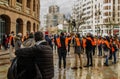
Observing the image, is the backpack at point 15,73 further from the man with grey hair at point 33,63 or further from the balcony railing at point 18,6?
the balcony railing at point 18,6

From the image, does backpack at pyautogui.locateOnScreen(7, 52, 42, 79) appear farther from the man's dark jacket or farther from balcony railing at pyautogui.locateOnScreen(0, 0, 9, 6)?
balcony railing at pyautogui.locateOnScreen(0, 0, 9, 6)

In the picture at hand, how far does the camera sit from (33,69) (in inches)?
237

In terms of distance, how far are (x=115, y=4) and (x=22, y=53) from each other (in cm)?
11396

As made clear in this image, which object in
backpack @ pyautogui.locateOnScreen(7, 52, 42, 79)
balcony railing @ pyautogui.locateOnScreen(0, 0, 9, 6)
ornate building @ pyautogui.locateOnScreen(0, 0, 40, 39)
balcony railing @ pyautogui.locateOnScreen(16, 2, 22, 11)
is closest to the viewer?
backpack @ pyautogui.locateOnScreen(7, 52, 42, 79)

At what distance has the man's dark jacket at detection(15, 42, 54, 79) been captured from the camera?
19.5ft

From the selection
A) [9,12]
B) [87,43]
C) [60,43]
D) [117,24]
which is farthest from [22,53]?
[117,24]

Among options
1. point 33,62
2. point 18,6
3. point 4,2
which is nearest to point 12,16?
point 4,2

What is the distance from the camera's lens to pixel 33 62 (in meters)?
6.03

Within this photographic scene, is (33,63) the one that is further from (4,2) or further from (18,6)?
(18,6)

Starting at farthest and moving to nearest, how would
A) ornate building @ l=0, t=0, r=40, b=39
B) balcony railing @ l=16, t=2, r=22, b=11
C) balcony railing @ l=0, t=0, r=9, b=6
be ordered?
balcony railing @ l=16, t=2, r=22, b=11 < ornate building @ l=0, t=0, r=40, b=39 < balcony railing @ l=0, t=0, r=9, b=6

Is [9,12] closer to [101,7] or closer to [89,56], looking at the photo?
[89,56]

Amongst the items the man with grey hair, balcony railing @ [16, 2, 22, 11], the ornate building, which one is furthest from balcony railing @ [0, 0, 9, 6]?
the man with grey hair

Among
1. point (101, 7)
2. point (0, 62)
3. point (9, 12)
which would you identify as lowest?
point (0, 62)

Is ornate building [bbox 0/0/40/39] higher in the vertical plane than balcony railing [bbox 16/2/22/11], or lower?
lower
